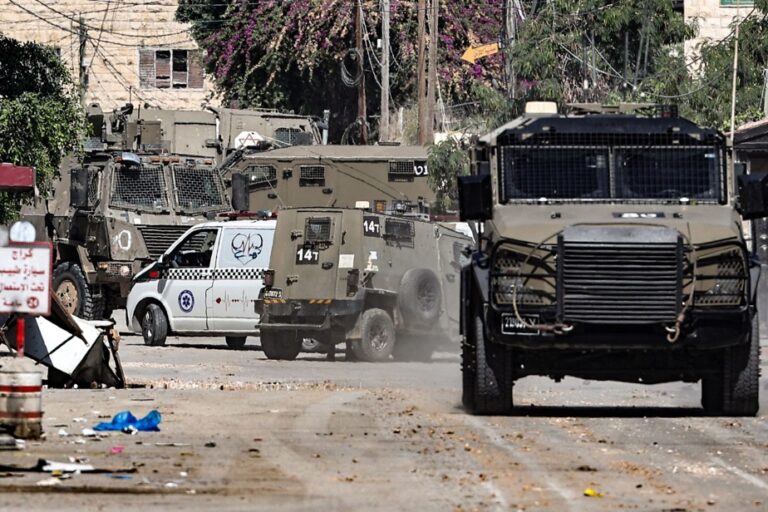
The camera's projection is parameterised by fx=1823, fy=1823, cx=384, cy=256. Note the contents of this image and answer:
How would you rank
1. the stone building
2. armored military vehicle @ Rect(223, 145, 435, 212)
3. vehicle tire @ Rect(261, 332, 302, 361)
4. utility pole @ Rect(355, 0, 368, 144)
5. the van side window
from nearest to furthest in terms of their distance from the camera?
vehicle tire @ Rect(261, 332, 302, 361) → the van side window → armored military vehicle @ Rect(223, 145, 435, 212) → utility pole @ Rect(355, 0, 368, 144) → the stone building

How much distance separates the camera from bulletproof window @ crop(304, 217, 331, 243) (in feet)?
82.0

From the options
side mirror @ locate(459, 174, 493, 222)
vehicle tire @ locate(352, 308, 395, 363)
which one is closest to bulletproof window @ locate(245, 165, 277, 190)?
vehicle tire @ locate(352, 308, 395, 363)

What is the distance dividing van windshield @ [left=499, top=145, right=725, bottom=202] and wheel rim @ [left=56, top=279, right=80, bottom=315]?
52.0 feet

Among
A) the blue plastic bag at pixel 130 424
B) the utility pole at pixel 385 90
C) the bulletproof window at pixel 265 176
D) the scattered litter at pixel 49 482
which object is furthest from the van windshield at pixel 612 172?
the utility pole at pixel 385 90

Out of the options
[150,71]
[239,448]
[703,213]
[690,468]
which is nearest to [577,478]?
[690,468]

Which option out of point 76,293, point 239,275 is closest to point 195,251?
point 239,275

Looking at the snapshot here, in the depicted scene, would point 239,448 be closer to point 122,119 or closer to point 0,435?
point 0,435

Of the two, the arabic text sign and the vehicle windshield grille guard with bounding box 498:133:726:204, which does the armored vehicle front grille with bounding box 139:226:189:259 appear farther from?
the arabic text sign

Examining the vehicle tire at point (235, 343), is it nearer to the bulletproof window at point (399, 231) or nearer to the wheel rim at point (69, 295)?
the wheel rim at point (69, 295)

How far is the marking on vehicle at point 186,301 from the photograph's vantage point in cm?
2705

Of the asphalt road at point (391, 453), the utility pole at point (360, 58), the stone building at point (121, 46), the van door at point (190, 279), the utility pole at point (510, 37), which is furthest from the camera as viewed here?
the stone building at point (121, 46)

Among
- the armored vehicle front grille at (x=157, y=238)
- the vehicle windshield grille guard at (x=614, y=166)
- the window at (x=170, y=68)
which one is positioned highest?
the window at (x=170, y=68)

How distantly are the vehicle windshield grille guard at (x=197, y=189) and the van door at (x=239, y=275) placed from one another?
490cm

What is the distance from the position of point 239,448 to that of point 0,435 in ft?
5.39
